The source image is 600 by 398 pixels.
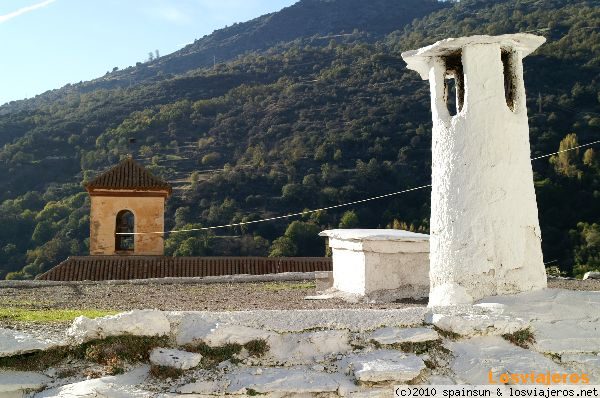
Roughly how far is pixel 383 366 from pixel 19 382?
2248 mm

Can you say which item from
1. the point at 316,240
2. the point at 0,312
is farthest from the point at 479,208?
the point at 316,240

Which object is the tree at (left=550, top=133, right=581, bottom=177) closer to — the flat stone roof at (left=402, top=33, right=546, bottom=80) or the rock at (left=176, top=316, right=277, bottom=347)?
the flat stone roof at (left=402, top=33, right=546, bottom=80)

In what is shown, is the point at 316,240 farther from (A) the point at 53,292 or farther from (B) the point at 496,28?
(B) the point at 496,28

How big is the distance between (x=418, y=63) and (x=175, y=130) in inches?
1589

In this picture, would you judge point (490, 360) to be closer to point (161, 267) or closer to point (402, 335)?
point (402, 335)

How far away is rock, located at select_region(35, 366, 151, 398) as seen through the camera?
3578mm

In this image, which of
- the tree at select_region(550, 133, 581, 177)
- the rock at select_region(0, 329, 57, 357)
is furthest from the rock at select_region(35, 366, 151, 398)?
the tree at select_region(550, 133, 581, 177)

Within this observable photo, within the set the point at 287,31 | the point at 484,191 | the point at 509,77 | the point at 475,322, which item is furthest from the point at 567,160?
the point at 287,31

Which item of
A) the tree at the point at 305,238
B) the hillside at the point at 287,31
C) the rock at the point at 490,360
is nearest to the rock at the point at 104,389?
the rock at the point at 490,360

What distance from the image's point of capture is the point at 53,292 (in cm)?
826

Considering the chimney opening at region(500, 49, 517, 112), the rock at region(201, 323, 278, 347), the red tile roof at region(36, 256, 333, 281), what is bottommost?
the rock at region(201, 323, 278, 347)

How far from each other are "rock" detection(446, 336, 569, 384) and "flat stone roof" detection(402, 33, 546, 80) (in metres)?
2.55

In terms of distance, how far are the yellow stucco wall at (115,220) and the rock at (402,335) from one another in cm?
1031

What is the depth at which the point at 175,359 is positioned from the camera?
394cm
